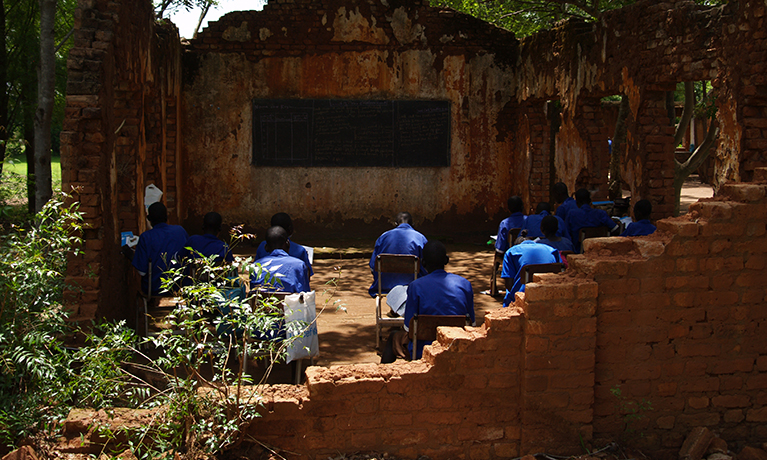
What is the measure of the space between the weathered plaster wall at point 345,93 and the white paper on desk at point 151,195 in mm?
2595

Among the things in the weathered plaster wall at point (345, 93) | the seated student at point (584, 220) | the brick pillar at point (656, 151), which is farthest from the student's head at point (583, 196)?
the weathered plaster wall at point (345, 93)

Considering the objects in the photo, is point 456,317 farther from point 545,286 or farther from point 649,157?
point 649,157

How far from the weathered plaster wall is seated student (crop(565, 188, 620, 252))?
137 inches

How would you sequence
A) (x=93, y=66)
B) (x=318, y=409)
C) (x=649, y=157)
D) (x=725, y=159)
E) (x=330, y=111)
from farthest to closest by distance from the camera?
(x=330, y=111), (x=649, y=157), (x=725, y=159), (x=93, y=66), (x=318, y=409)

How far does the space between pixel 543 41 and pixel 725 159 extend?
4.30 metres

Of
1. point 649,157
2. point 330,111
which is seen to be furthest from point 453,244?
point 649,157

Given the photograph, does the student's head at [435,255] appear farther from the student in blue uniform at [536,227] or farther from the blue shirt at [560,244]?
the student in blue uniform at [536,227]

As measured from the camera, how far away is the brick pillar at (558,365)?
384cm

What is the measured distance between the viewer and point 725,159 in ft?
21.5

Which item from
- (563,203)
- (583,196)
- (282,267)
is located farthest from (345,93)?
(282,267)

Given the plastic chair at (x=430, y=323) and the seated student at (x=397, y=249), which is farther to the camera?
the seated student at (x=397, y=249)

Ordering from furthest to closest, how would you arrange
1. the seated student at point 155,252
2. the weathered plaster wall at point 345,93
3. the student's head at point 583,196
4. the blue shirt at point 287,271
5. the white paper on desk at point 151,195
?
the weathered plaster wall at point 345,93 < the white paper on desk at point 151,195 < the student's head at point 583,196 < the seated student at point 155,252 < the blue shirt at point 287,271

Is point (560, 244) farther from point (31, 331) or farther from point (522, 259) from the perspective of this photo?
point (31, 331)

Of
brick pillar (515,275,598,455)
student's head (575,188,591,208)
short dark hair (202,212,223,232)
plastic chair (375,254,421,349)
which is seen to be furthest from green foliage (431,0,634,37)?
brick pillar (515,275,598,455)
